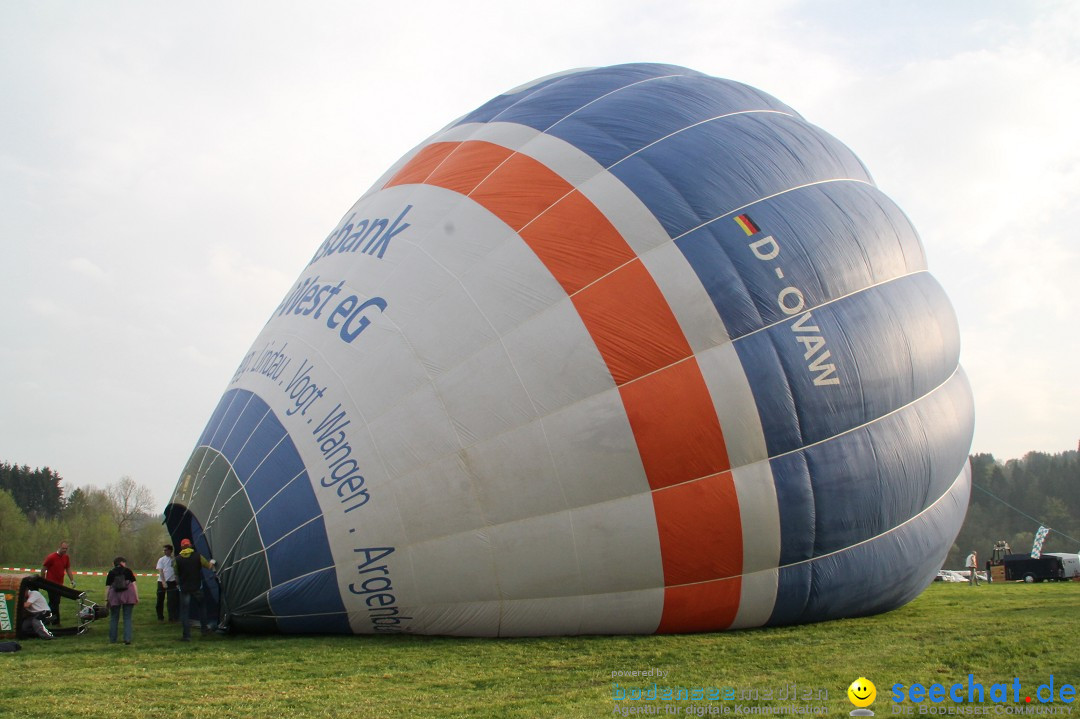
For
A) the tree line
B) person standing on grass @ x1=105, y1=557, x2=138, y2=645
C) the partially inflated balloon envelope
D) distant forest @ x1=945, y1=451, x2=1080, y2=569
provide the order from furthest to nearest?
1. distant forest @ x1=945, y1=451, x2=1080, y2=569
2. the tree line
3. person standing on grass @ x1=105, y1=557, x2=138, y2=645
4. the partially inflated balloon envelope

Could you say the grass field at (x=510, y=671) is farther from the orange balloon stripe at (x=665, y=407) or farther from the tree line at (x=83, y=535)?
the tree line at (x=83, y=535)

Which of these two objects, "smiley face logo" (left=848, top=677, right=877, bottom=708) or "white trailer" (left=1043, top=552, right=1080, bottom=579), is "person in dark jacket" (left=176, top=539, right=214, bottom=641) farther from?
"white trailer" (left=1043, top=552, right=1080, bottom=579)

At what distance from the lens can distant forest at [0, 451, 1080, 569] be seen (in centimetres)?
2897

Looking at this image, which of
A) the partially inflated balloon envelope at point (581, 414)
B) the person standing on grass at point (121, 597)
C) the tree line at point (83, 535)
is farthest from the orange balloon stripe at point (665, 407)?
the tree line at point (83, 535)

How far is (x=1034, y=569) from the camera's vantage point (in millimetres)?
17641

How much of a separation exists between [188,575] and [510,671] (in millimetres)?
2470

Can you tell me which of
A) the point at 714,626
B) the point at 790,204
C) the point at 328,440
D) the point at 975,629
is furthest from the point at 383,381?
the point at 975,629

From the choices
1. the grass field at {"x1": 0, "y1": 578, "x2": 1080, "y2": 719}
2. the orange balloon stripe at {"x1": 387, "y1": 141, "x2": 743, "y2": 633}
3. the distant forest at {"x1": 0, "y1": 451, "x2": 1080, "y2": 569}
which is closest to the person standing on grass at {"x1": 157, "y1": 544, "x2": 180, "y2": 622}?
the grass field at {"x1": 0, "y1": 578, "x2": 1080, "y2": 719}

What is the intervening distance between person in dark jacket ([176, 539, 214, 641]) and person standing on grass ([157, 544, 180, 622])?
1351mm

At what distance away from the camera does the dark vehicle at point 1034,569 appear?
17344 millimetres

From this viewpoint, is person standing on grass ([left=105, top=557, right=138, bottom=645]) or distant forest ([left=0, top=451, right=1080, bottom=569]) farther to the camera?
distant forest ([left=0, top=451, right=1080, bottom=569])

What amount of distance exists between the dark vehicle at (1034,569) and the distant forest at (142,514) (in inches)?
124

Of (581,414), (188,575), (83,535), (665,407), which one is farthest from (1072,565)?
(83,535)

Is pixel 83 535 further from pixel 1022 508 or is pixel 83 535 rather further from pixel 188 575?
pixel 1022 508
